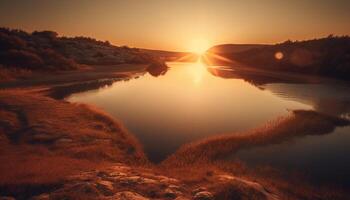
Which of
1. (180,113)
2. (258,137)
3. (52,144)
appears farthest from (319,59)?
(52,144)

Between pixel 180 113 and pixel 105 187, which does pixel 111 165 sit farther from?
pixel 180 113

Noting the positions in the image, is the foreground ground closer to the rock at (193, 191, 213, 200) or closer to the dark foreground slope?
the rock at (193, 191, 213, 200)

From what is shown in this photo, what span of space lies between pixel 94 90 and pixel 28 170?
20761 mm

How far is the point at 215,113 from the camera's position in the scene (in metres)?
20.0

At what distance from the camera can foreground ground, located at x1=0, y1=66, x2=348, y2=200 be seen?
7.45 meters

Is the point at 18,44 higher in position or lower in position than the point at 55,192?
higher

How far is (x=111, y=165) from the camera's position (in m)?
9.63

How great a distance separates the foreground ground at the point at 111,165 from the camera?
745cm

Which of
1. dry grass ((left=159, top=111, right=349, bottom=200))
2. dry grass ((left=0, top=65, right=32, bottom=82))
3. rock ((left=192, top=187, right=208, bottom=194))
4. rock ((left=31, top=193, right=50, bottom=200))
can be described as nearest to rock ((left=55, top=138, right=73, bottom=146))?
rock ((left=31, top=193, right=50, bottom=200))

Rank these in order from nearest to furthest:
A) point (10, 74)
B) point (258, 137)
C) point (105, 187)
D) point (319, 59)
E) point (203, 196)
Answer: point (203, 196)
point (105, 187)
point (258, 137)
point (10, 74)
point (319, 59)

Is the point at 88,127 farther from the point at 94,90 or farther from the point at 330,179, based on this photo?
the point at 94,90

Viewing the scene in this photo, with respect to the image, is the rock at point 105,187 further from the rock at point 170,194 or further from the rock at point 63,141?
the rock at point 63,141

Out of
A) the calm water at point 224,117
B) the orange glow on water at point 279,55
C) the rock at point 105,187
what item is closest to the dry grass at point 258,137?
the calm water at point 224,117

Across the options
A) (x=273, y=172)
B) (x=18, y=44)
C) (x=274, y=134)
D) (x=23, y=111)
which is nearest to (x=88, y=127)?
(x=23, y=111)
